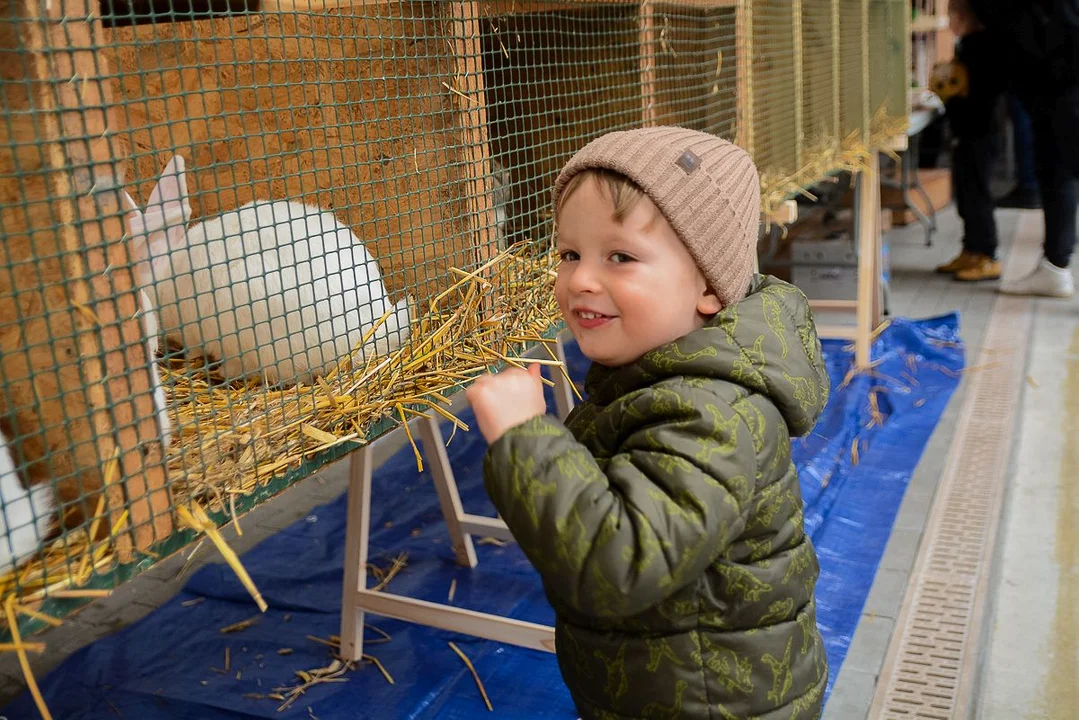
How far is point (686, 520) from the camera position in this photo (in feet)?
2.98

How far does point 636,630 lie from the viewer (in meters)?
1.07

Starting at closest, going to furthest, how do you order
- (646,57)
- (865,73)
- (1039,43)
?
(646,57), (865,73), (1039,43)

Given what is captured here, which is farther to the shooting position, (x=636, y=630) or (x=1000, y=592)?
(x=1000, y=592)

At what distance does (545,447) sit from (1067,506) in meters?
2.23

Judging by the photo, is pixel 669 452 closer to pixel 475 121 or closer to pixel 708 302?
pixel 708 302

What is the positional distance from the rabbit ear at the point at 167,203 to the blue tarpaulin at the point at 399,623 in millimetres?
1221

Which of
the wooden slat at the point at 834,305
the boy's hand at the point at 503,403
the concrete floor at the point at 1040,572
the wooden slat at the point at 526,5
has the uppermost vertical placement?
the wooden slat at the point at 526,5

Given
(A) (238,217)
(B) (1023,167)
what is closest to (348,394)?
(A) (238,217)

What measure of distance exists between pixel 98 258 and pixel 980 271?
5032mm

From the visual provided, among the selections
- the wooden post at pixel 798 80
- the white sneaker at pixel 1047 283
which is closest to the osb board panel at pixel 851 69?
the wooden post at pixel 798 80

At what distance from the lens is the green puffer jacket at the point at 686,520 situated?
35.6 inches

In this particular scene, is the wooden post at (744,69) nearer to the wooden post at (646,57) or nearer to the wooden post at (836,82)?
the wooden post at (646,57)

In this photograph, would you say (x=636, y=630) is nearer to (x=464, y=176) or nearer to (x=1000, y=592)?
(x=464, y=176)

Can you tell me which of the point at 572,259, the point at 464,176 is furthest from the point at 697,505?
the point at 464,176
